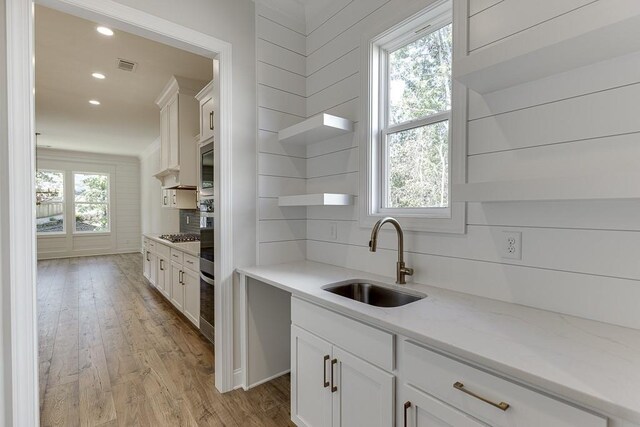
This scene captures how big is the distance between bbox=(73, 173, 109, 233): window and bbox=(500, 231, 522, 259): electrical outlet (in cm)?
998

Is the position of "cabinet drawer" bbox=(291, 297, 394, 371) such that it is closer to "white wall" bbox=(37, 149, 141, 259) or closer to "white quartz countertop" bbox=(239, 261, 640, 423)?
"white quartz countertop" bbox=(239, 261, 640, 423)

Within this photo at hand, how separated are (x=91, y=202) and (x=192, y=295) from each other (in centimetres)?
732

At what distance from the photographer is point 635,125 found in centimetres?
108

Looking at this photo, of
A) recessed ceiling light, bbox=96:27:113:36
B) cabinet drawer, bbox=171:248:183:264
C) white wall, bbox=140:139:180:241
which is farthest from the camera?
white wall, bbox=140:139:180:241

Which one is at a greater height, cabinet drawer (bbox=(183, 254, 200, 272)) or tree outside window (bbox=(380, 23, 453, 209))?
tree outside window (bbox=(380, 23, 453, 209))

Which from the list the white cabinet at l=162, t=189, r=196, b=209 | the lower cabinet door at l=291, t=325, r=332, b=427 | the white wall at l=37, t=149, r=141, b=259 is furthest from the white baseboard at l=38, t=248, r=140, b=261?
the lower cabinet door at l=291, t=325, r=332, b=427

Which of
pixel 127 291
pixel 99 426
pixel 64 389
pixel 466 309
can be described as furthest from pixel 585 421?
pixel 127 291

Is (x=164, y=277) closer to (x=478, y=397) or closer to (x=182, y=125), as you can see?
(x=182, y=125)

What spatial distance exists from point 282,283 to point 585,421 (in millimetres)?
1332

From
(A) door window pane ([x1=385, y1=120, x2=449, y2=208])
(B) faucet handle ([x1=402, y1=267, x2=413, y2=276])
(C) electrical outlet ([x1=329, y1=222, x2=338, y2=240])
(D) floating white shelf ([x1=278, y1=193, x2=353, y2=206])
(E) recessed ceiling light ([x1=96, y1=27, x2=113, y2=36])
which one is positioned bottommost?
(B) faucet handle ([x1=402, y1=267, x2=413, y2=276])

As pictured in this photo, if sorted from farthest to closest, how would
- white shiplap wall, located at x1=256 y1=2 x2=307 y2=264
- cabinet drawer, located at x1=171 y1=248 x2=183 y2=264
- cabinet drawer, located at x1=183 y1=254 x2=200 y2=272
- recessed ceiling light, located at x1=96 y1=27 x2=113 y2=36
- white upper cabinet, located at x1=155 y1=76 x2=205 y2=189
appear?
white upper cabinet, located at x1=155 y1=76 x2=205 y2=189 < cabinet drawer, located at x1=171 y1=248 x2=183 y2=264 < cabinet drawer, located at x1=183 y1=254 x2=200 y2=272 < recessed ceiling light, located at x1=96 y1=27 x2=113 y2=36 < white shiplap wall, located at x1=256 y1=2 x2=307 y2=264

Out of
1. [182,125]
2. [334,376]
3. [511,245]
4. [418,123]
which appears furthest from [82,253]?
[511,245]

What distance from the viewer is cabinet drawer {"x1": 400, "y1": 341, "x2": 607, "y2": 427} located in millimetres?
Answer: 791

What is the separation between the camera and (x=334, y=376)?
57.8 inches
